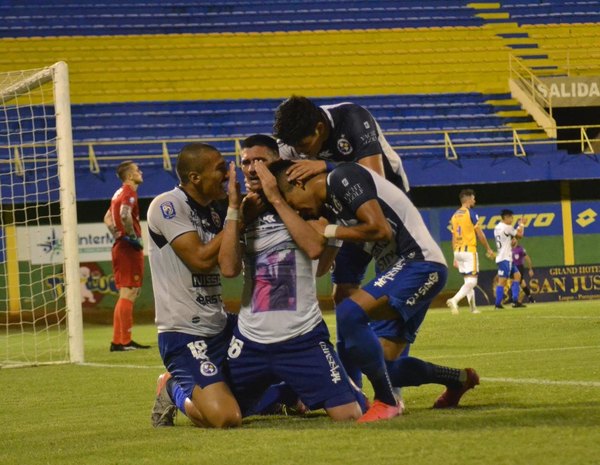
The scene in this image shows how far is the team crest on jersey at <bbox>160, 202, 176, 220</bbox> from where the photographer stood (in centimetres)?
652

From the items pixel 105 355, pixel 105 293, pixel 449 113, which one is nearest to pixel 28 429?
pixel 105 355

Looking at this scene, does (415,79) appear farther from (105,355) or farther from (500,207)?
(105,355)

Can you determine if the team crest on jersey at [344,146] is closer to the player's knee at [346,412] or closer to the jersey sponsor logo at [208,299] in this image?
the jersey sponsor logo at [208,299]

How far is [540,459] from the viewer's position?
4422mm

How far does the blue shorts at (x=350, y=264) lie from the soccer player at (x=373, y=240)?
50 centimetres

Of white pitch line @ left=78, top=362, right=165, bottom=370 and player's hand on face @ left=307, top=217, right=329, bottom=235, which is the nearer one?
player's hand on face @ left=307, top=217, right=329, bottom=235

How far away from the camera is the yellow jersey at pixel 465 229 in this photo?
69.1 ft

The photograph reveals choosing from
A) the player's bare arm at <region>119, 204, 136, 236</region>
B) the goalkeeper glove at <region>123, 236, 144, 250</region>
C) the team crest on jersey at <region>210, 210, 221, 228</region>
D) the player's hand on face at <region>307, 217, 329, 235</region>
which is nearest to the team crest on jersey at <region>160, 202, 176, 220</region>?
the team crest on jersey at <region>210, 210, 221, 228</region>

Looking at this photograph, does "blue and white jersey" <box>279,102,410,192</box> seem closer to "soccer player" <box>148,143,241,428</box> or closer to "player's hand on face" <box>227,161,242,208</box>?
"soccer player" <box>148,143,241,428</box>

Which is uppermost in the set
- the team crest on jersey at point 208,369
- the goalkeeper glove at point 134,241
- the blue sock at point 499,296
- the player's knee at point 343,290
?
the goalkeeper glove at point 134,241

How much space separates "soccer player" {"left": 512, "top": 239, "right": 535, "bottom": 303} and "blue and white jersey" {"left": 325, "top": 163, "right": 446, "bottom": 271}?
56.8 ft

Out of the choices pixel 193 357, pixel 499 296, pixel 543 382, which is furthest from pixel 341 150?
pixel 499 296

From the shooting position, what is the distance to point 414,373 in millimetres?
6535

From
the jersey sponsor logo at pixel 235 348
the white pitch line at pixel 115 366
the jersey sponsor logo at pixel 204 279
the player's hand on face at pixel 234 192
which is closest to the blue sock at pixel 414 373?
the jersey sponsor logo at pixel 235 348
